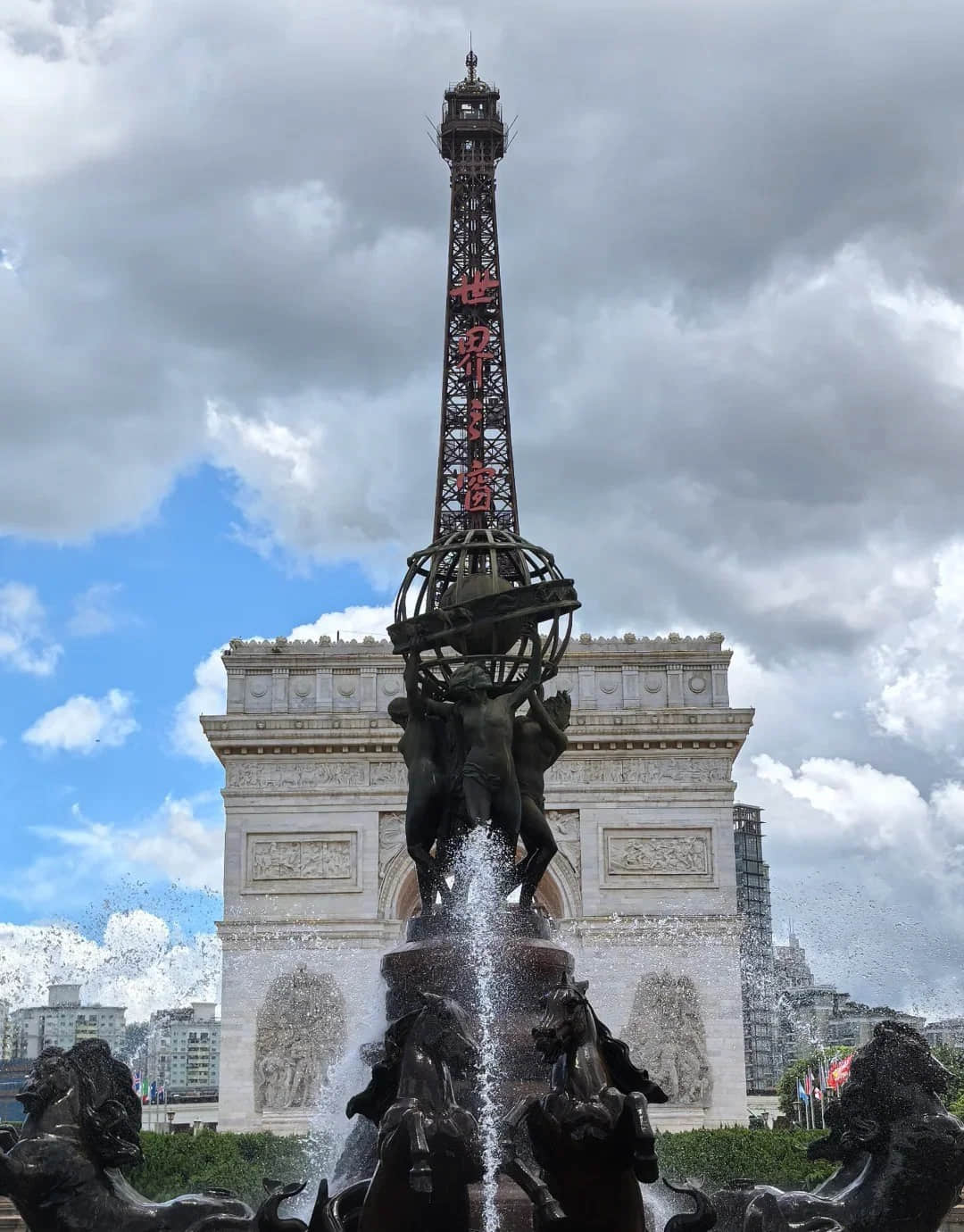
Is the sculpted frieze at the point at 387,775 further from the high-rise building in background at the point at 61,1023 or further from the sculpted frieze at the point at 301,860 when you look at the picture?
the high-rise building in background at the point at 61,1023

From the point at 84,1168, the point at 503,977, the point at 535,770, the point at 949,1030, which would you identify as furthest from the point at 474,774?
the point at 949,1030

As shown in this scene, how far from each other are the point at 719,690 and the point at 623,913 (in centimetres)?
618

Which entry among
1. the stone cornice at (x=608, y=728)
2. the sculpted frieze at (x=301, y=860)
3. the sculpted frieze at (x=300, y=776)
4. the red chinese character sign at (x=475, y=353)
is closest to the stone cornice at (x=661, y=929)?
the stone cornice at (x=608, y=728)

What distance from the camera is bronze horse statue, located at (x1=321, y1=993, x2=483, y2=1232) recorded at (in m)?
7.62

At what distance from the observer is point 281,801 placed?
41906 mm

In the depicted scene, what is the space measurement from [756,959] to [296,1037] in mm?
40294

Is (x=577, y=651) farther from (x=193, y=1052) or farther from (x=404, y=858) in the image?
(x=193, y=1052)

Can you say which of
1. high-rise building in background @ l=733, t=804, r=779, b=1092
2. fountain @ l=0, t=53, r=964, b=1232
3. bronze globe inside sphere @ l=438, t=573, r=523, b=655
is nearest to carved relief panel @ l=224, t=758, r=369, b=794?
high-rise building in background @ l=733, t=804, r=779, b=1092

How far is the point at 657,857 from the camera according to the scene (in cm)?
4128

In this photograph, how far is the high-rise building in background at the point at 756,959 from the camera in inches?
3004

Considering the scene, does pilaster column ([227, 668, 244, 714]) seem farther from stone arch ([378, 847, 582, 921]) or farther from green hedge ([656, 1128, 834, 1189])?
green hedge ([656, 1128, 834, 1189])

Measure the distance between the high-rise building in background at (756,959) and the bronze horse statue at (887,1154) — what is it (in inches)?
2211

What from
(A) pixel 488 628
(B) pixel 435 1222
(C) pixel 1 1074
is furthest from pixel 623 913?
(B) pixel 435 1222

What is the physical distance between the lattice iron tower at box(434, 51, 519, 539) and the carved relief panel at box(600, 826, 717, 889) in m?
11.1
